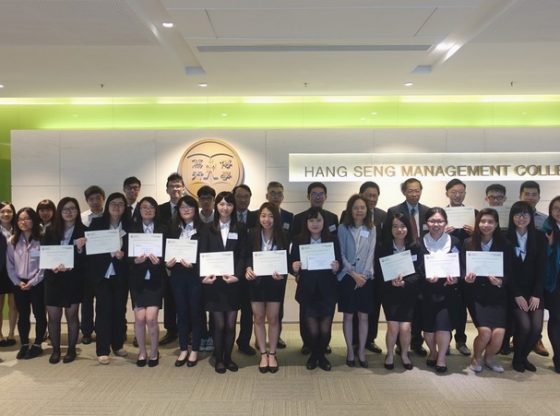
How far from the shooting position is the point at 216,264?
377 centimetres

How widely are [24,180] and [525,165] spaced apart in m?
7.10

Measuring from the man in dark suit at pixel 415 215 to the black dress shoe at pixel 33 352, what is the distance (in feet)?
11.9

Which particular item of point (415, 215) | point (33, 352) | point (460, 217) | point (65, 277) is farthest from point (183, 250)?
point (460, 217)

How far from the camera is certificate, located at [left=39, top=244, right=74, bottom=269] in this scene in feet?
12.9

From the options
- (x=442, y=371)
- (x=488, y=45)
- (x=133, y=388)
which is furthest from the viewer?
(x=488, y=45)

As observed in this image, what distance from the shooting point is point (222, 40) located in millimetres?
4004

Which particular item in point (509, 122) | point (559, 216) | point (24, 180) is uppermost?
point (509, 122)

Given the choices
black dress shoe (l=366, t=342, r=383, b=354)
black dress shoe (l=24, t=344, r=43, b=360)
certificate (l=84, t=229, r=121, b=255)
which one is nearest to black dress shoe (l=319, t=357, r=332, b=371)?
black dress shoe (l=366, t=342, r=383, b=354)

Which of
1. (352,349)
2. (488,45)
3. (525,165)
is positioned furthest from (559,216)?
(525,165)

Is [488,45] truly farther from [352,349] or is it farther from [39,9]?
[39,9]

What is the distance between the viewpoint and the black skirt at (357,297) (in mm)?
3893

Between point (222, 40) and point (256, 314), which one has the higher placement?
point (222, 40)

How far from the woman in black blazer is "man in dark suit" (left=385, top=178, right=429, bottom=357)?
254 cm

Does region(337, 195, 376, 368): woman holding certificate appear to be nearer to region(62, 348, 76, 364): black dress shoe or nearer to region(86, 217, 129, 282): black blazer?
region(86, 217, 129, 282): black blazer
